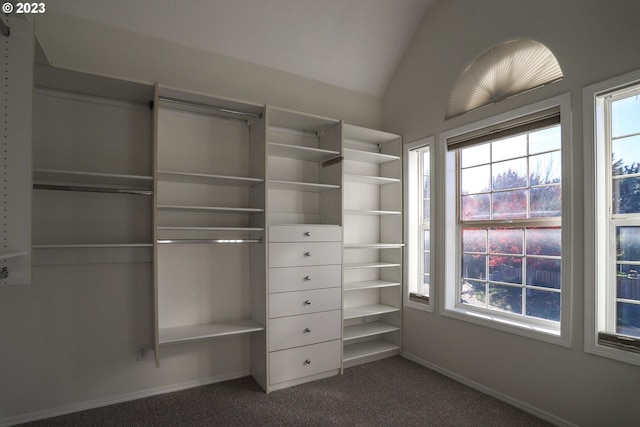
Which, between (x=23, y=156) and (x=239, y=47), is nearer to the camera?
(x=23, y=156)

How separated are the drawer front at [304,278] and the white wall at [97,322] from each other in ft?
2.35

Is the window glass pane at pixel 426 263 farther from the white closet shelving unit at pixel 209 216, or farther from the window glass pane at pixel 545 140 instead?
the white closet shelving unit at pixel 209 216

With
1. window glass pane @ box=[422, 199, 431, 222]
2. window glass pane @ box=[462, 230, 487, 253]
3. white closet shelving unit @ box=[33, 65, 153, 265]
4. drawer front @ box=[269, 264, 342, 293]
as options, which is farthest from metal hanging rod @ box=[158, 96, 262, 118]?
window glass pane @ box=[462, 230, 487, 253]

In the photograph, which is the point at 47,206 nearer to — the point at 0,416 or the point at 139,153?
the point at 139,153

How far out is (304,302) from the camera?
3.08m

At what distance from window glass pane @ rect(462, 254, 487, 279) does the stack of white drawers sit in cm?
120

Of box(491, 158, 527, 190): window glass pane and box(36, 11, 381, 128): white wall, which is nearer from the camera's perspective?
box(36, 11, 381, 128): white wall

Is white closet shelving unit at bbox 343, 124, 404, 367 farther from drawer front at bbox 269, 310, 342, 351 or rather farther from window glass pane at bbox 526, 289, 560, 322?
window glass pane at bbox 526, 289, 560, 322

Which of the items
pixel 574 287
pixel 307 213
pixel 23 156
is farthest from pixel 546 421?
pixel 23 156

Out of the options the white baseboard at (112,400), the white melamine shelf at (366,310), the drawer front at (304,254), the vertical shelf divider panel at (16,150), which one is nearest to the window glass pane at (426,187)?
the drawer front at (304,254)

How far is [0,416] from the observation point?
2371 millimetres

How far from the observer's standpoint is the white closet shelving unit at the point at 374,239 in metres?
3.68

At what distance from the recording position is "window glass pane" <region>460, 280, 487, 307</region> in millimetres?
3152

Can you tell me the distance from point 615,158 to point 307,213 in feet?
8.06
